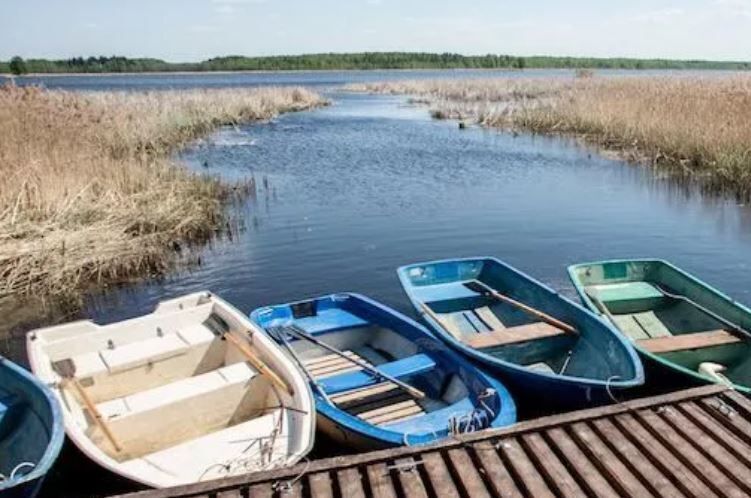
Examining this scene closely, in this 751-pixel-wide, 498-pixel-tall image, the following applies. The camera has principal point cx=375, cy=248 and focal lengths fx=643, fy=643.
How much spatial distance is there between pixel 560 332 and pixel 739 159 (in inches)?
443

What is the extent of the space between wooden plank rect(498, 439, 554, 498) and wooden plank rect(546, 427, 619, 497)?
0.26 metres

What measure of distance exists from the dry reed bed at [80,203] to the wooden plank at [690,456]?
8.27 m

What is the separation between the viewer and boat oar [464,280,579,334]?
6633 mm

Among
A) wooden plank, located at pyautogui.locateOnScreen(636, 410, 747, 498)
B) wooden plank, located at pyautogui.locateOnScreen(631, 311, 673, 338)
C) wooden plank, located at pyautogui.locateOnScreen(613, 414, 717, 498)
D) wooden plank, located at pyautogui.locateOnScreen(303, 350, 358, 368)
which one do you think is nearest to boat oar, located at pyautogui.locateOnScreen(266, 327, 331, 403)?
wooden plank, located at pyautogui.locateOnScreen(303, 350, 358, 368)

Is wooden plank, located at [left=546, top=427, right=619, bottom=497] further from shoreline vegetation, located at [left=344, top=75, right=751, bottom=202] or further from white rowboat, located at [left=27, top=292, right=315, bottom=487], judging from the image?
shoreline vegetation, located at [left=344, top=75, right=751, bottom=202]

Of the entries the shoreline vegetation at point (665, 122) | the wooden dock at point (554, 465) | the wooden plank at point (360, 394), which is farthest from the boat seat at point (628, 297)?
the shoreline vegetation at point (665, 122)

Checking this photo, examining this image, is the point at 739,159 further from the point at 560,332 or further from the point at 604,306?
the point at 560,332

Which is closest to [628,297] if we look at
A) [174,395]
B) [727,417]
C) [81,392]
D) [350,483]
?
[727,417]

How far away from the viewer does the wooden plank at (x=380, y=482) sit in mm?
4059

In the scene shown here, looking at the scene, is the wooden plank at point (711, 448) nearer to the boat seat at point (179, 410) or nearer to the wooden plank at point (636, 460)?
the wooden plank at point (636, 460)

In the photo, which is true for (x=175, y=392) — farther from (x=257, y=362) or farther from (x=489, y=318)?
(x=489, y=318)

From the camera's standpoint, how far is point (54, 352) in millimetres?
6199

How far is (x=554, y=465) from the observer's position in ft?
14.0

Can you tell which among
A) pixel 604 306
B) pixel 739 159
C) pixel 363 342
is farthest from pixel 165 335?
pixel 739 159
